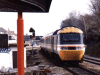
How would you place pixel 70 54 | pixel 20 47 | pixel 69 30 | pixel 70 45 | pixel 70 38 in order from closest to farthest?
1. pixel 20 47
2. pixel 70 54
3. pixel 70 45
4. pixel 70 38
5. pixel 69 30

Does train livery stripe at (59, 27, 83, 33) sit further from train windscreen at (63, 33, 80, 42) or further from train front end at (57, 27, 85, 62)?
train windscreen at (63, 33, 80, 42)

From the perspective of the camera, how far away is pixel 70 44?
1229 cm

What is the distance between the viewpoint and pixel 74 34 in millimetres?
12688

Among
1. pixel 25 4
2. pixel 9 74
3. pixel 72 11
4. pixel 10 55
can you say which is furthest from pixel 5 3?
pixel 72 11

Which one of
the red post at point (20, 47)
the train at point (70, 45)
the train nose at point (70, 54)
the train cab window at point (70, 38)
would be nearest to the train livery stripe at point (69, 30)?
the train at point (70, 45)

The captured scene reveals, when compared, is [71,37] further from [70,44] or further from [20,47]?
[20,47]

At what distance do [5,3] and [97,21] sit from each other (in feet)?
Answer: 84.3

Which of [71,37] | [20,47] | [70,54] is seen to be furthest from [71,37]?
[20,47]

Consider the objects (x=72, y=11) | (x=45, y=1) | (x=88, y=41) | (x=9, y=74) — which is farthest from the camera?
(x=72, y=11)

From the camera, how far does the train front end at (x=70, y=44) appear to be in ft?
39.9

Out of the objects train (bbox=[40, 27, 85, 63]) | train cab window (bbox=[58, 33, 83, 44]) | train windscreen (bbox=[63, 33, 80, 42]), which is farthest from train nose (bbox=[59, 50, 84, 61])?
train windscreen (bbox=[63, 33, 80, 42])

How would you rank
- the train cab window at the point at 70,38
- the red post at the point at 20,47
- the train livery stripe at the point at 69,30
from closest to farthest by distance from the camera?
the red post at the point at 20,47 < the train cab window at the point at 70,38 < the train livery stripe at the point at 69,30

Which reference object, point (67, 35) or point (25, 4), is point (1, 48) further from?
point (25, 4)

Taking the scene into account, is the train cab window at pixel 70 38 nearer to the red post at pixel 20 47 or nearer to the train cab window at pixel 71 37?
the train cab window at pixel 71 37
